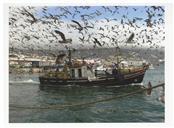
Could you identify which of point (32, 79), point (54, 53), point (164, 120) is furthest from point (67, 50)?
point (164, 120)

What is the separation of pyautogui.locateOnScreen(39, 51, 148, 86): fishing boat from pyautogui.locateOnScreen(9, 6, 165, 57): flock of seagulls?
0.13 m

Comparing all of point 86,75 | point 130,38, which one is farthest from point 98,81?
point 130,38

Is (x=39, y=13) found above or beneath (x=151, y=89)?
above

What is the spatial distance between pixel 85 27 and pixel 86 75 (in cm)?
30

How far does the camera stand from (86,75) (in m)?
3.37

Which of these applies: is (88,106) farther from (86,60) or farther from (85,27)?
(85,27)

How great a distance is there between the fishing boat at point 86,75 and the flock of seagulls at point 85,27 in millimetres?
128

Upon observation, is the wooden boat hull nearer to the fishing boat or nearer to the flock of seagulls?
the fishing boat

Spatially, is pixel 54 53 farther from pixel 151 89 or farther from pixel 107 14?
pixel 151 89

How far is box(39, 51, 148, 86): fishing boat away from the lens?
3.34 metres

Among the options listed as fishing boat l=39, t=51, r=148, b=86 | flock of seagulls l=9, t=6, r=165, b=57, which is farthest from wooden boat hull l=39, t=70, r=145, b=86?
flock of seagulls l=9, t=6, r=165, b=57

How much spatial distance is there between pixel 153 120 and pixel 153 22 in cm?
61

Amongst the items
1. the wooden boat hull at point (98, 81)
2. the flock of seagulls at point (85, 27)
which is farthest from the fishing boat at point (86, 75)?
the flock of seagulls at point (85, 27)
